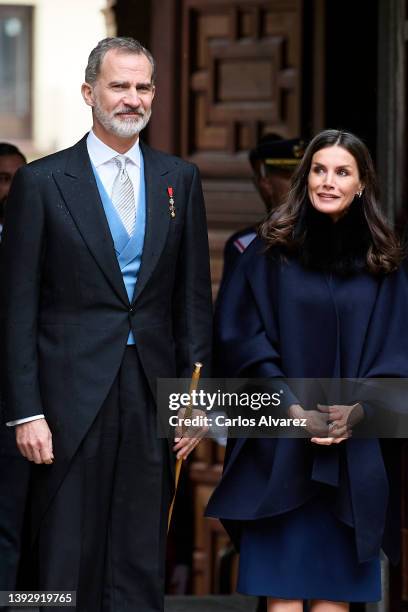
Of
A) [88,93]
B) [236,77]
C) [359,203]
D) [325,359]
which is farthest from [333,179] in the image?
[236,77]

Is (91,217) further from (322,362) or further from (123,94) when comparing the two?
(322,362)

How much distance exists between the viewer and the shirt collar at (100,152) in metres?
4.51

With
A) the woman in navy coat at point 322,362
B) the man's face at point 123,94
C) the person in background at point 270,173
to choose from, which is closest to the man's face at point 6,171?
the person in background at point 270,173

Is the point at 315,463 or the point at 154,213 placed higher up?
the point at 154,213

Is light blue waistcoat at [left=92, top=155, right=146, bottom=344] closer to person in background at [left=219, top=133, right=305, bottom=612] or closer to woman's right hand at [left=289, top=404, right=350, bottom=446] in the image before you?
woman's right hand at [left=289, top=404, right=350, bottom=446]

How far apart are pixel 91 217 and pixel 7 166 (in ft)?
4.91

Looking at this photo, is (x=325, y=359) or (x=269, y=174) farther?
(x=269, y=174)

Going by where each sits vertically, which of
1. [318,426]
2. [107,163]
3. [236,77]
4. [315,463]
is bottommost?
[315,463]

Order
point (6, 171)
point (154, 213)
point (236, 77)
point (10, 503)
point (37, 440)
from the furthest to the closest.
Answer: point (236, 77) < point (6, 171) < point (10, 503) < point (154, 213) < point (37, 440)

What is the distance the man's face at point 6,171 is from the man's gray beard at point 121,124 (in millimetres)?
1354

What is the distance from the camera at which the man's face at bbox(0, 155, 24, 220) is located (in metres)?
5.79

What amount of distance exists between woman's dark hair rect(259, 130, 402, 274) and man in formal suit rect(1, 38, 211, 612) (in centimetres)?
31

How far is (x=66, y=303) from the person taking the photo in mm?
4418

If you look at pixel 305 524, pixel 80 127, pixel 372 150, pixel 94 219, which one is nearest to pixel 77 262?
pixel 94 219
